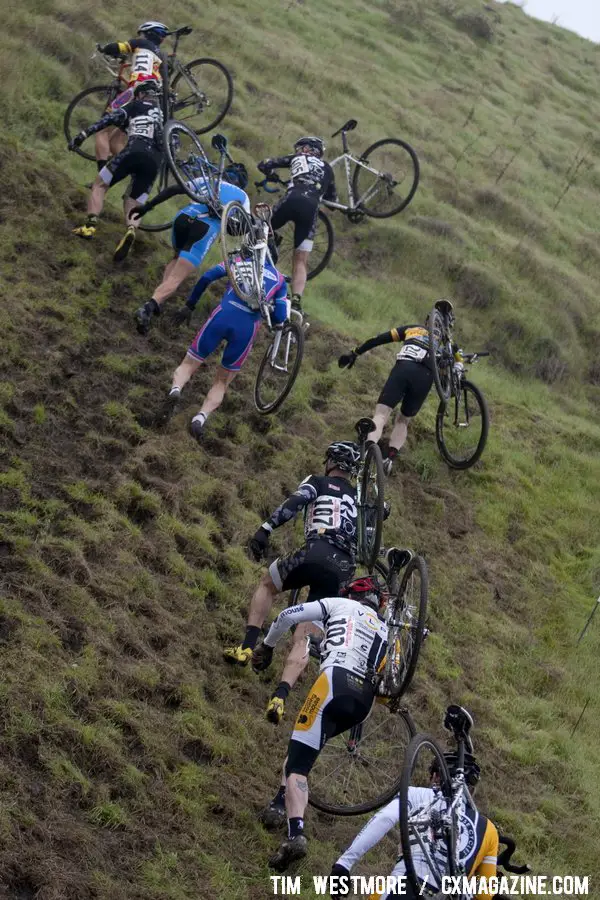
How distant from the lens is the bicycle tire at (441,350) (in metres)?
11.6

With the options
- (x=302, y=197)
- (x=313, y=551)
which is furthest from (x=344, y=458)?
(x=302, y=197)

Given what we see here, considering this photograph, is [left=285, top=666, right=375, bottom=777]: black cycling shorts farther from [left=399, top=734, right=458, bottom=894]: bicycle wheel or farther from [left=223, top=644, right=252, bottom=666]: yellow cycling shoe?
[left=223, top=644, right=252, bottom=666]: yellow cycling shoe

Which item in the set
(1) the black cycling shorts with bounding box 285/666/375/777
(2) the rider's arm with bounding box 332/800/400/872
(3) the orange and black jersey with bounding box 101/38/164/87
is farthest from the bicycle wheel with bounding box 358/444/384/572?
(3) the orange and black jersey with bounding box 101/38/164/87

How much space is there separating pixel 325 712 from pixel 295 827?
782 mm

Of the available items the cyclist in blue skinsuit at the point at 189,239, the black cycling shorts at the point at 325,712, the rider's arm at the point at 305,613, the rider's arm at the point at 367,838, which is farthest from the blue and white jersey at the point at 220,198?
the rider's arm at the point at 367,838

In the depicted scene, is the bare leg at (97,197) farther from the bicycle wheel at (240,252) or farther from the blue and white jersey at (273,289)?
the bicycle wheel at (240,252)

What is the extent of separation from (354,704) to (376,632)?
0.57 meters

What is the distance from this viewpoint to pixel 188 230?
11.8 meters

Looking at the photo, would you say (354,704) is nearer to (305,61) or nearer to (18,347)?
(18,347)

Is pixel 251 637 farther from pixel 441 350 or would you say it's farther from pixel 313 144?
pixel 313 144

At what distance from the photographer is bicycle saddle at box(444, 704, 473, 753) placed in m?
6.53

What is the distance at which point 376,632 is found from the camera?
7316 mm

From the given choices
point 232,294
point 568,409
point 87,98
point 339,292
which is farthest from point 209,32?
point 232,294

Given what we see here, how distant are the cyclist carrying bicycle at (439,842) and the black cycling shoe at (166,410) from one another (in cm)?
541
